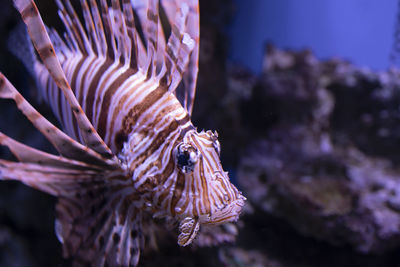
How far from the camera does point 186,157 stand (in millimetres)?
1383

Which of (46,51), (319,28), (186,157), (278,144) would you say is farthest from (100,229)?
(319,28)

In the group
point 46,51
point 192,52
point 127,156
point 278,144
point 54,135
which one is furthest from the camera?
point 278,144

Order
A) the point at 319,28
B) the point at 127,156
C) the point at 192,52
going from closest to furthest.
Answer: the point at 127,156 < the point at 192,52 < the point at 319,28

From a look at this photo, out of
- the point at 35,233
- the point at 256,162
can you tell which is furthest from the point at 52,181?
the point at 256,162

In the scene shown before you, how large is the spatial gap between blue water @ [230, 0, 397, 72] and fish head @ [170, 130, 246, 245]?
22.6 ft

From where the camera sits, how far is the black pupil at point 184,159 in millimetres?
1381

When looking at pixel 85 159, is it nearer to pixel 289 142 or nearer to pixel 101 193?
→ pixel 101 193

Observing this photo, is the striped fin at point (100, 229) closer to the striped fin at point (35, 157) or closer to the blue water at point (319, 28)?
the striped fin at point (35, 157)

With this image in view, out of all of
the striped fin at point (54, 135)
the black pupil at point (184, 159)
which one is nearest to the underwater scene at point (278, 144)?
the black pupil at point (184, 159)

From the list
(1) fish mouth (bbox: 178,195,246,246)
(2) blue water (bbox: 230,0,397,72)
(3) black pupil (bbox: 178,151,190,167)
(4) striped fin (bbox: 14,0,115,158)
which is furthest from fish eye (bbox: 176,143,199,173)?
(2) blue water (bbox: 230,0,397,72)

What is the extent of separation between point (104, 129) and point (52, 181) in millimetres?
369

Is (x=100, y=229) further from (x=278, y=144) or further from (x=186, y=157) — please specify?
(x=278, y=144)

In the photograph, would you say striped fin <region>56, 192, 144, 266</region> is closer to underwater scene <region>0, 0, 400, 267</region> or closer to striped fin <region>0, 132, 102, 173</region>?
underwater scene <region>0, 0, 400, 267</region>

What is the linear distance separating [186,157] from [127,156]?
0.31m
